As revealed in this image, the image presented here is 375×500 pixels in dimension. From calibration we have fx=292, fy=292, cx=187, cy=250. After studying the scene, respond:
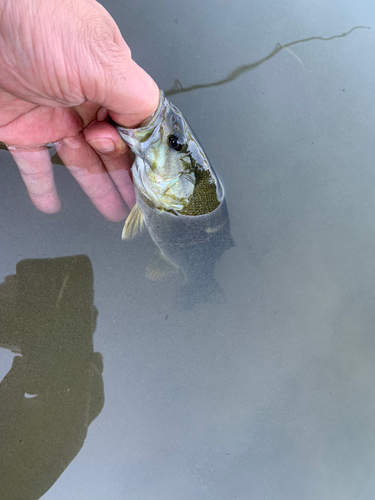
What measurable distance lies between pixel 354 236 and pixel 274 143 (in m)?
0.81

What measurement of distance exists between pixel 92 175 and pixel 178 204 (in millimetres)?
542

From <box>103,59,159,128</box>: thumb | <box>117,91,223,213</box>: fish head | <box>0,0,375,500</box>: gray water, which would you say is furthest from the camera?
<box>0,0,375,500</box>: gray water

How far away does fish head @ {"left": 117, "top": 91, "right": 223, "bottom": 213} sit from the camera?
51.6 inches

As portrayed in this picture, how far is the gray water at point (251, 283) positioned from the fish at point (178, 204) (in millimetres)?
102

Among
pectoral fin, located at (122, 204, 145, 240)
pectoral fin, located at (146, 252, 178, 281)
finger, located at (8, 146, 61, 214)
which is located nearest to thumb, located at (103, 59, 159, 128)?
pectoral fin, located at (122, 204, 145, 240)

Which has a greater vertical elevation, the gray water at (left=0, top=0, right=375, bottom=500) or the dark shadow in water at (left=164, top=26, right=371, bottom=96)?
the dark shadow in water at (left=164, top=26, right=371, bottom=96)

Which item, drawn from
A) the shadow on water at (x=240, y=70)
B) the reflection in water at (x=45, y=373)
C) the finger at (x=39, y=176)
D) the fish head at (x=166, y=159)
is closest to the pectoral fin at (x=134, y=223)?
the fish head at (x=166, y=159)

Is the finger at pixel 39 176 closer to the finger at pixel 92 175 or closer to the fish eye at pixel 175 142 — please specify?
the finger at pixel 92 175

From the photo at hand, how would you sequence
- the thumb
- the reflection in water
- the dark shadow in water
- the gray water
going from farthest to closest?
the dark shadow in water, the gray water, the reflection in water, the thumb

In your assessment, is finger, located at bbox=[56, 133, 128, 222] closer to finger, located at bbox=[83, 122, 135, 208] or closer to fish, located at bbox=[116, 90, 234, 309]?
finger, located at bbox=[83, 122, 135, 208]

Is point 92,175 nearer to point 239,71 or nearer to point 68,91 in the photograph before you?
point 68,91

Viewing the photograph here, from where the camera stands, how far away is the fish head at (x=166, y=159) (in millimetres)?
1311

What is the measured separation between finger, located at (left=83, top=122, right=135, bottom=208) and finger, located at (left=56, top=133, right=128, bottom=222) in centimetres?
4

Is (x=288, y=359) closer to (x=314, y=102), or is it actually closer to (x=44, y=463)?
(x=44, y=463)
